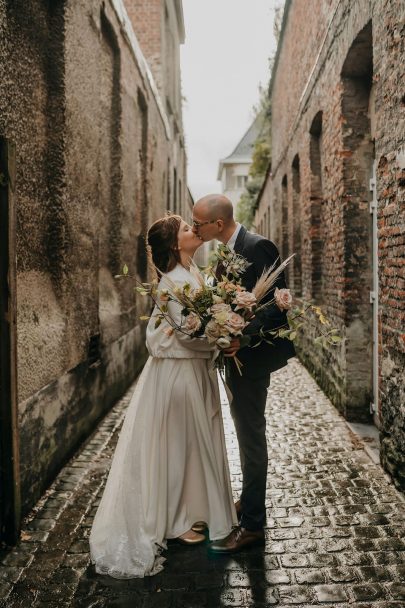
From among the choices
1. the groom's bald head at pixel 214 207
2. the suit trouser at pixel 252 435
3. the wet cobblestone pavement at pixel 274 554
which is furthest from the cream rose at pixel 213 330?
the wet cobblestone pavement at pixel 274 554

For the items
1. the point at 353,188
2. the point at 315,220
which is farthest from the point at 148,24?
the point at 353,188

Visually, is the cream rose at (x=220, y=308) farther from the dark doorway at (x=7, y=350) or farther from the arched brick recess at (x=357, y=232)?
the arched brick recess at (x=357, y=232)

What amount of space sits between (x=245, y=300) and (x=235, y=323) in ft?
0.47

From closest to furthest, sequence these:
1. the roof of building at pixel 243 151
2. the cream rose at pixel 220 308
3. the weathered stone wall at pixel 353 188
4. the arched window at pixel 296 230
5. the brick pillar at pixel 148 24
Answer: the cream rose at pixel 220 308 → the weathered stone wall at pixel 353 188 → the arched window at pixel 296 230 → the brick pillar at pixel 148 24 → the roof of building at pixel 243 151

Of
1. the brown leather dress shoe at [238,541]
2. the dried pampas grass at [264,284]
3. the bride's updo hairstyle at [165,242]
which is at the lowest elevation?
the brown leather dress shoe at [238,541]

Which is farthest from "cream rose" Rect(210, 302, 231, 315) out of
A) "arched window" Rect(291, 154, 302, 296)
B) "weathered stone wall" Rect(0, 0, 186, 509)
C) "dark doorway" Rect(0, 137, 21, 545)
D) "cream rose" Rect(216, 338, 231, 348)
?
"arched window" Rect(291, 154, 302, 296)

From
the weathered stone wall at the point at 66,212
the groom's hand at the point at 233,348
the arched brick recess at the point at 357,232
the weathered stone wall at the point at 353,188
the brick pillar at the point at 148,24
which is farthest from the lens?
the brick pillar at the point at 148,24

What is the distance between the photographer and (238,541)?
11.2ft

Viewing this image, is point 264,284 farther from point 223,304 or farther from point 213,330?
point 213,330

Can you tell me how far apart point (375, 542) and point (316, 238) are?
606 cm

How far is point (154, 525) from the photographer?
3.35 metres

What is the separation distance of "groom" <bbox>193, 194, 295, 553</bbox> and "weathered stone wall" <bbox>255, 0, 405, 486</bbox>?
1.26 metres

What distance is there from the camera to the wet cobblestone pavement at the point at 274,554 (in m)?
2.92

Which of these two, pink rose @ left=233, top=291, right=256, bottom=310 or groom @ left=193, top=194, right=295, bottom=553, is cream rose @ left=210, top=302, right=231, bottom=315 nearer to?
pink rose @ left=233, top=291, right=256, bottom=310
